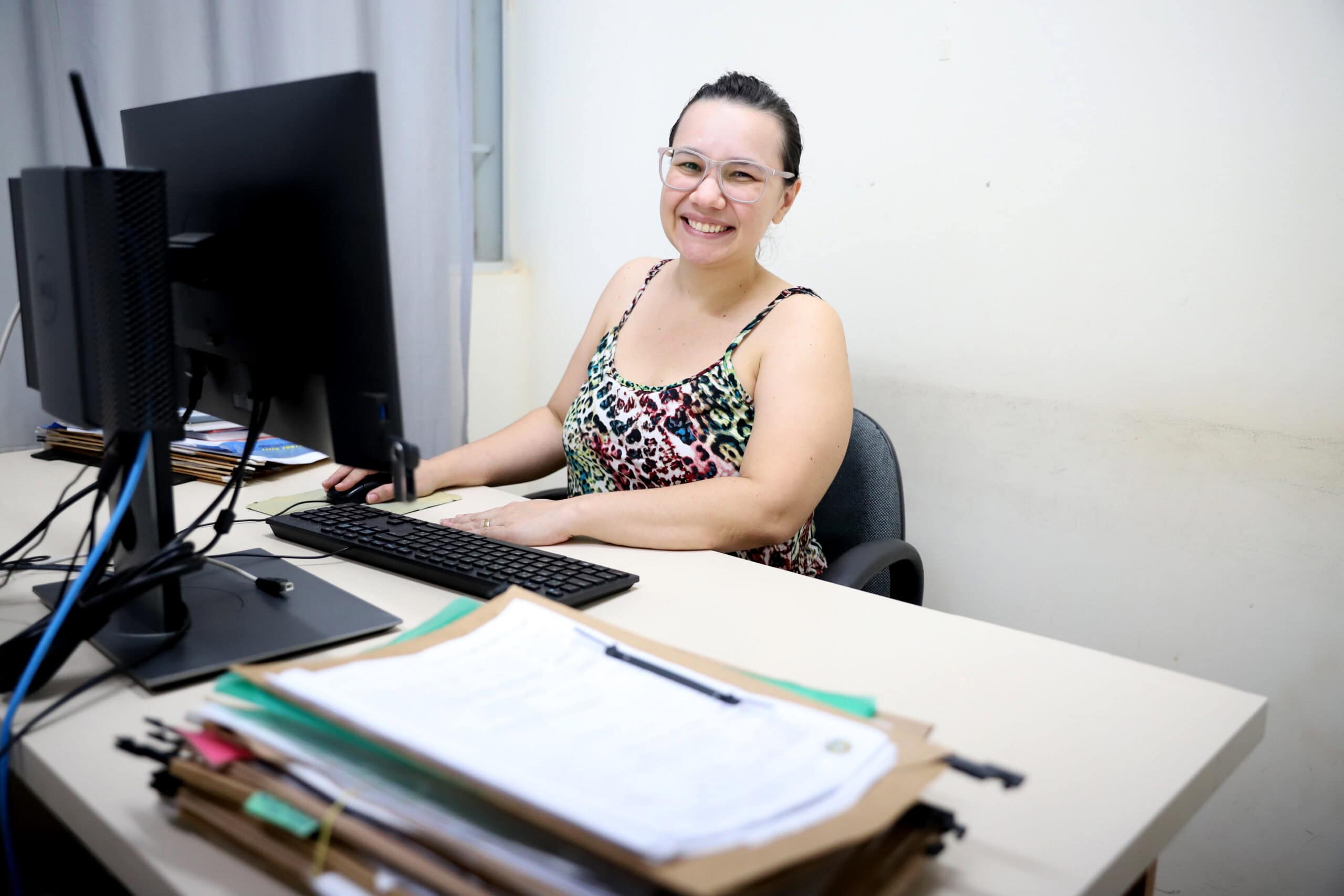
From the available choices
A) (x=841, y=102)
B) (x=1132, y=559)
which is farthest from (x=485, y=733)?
(x=841, y=102)

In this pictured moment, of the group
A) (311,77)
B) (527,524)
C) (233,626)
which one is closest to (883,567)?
(527,524)

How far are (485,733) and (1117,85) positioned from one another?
153 centimetres

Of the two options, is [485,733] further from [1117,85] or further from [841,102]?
[841,102]

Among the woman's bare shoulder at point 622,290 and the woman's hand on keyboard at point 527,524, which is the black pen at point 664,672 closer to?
the woman's hand on keyboard at point 527,524

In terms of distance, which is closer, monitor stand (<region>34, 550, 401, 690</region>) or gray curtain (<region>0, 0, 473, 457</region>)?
monitor stand (<region>34, 550, 401, 690</region>)

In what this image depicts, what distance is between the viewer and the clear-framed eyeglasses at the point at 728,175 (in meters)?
1.51

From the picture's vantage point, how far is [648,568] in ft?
3.72

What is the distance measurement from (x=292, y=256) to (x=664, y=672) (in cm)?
48

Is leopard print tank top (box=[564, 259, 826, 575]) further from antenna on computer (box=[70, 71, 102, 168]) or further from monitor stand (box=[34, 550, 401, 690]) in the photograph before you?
antenna on computer (box=[70, 71, 102, 168])

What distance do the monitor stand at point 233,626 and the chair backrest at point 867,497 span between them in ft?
2.76

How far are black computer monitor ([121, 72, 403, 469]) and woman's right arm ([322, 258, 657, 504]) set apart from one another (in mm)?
504

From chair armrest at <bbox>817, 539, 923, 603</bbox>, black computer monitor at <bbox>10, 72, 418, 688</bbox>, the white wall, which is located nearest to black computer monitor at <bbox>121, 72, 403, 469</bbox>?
black computer monitor at <bbox>10, 72, 418, 688</bbox>

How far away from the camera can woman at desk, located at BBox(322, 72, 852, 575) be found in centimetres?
131

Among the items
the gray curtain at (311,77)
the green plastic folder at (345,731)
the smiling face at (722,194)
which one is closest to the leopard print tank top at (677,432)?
the smiling face at (722,194)
